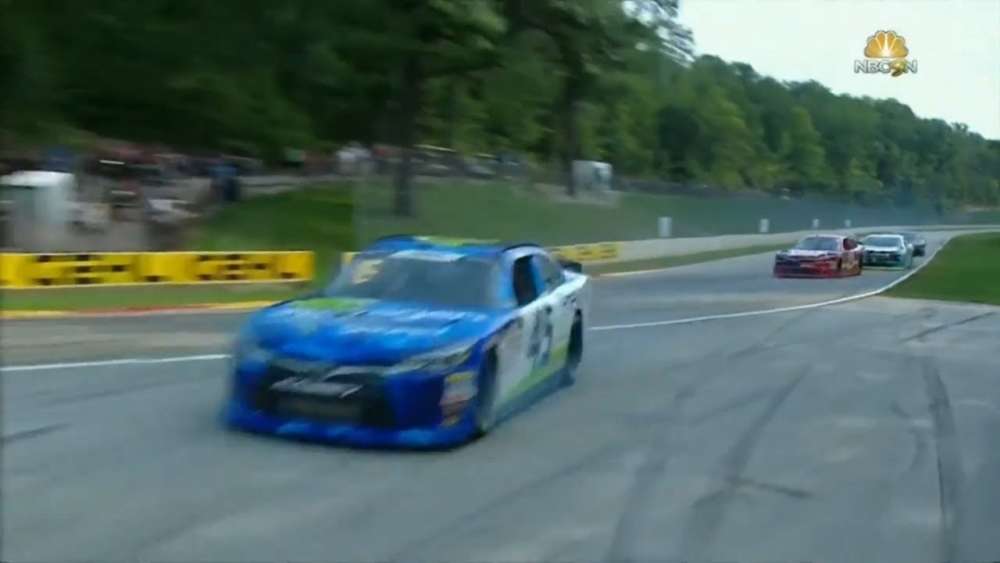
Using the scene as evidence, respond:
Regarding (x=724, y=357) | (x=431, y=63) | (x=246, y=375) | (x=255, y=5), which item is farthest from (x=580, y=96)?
(x=246, y=375)

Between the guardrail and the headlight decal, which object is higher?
the headlight decal

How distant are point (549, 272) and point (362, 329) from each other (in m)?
3.43

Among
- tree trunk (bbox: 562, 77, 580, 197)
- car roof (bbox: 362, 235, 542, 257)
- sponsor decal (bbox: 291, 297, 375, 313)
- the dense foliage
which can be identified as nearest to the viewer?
sponsor decal (bbox: 291, 297, 375, 313)

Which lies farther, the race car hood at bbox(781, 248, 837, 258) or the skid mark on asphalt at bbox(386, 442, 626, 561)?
the race car hood at bbox(781, 248, 837, 258)

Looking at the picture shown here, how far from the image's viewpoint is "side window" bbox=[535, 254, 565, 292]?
11852 millimetres

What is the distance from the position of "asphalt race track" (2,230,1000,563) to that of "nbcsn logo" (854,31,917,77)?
97.7ft

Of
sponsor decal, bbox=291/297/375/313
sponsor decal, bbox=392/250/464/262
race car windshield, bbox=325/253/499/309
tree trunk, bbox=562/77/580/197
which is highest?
tree trunk, bbox=562/77/580/197

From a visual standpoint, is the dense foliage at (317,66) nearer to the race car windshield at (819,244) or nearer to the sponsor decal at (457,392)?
the race car windshield at (819,244)

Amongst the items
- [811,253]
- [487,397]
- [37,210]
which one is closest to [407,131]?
[811,253]

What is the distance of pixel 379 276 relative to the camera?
10469 millimetres

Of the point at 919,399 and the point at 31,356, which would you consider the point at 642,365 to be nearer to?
the point at 919,399

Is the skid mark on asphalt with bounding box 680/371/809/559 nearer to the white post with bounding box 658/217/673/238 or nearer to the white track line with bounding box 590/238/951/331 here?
the white track line with bounding box 590/238/951/331

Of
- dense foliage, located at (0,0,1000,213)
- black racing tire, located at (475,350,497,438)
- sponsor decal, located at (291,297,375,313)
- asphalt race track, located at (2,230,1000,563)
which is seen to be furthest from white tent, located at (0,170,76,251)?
black racing tire, located at (475,350,497,438)

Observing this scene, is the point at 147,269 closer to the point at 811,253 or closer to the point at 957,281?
the point at 811,253
